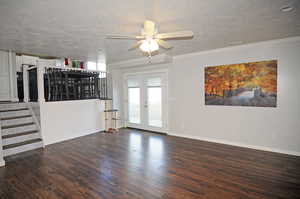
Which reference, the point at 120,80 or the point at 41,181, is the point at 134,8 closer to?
the point at 41,181

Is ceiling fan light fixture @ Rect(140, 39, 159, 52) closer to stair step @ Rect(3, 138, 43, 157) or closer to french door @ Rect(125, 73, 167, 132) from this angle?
french door @ Rect(125, 73, 167, 132)

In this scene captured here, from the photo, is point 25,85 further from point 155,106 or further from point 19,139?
point 155,106

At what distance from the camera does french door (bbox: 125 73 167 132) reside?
5945 mm

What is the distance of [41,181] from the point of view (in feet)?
9.46

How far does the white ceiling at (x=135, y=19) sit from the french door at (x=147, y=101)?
2334 millimetres

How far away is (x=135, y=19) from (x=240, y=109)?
3.52 m

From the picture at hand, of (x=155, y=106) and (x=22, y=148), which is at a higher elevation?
(x=155, y=106)

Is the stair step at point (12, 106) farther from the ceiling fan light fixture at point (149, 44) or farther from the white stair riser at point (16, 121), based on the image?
the ceiling fan light fixture at point (149, 44)

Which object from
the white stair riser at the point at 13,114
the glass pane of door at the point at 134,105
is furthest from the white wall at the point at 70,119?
the glass pane of door at the point at 134,105

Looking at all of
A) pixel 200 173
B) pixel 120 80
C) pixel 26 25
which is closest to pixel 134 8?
pixel 26 25

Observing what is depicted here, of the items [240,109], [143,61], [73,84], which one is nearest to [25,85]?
[73,84]

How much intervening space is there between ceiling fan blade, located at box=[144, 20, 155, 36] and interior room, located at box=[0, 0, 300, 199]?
0.02m

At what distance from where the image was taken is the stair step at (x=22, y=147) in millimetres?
3950

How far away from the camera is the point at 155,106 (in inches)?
243
